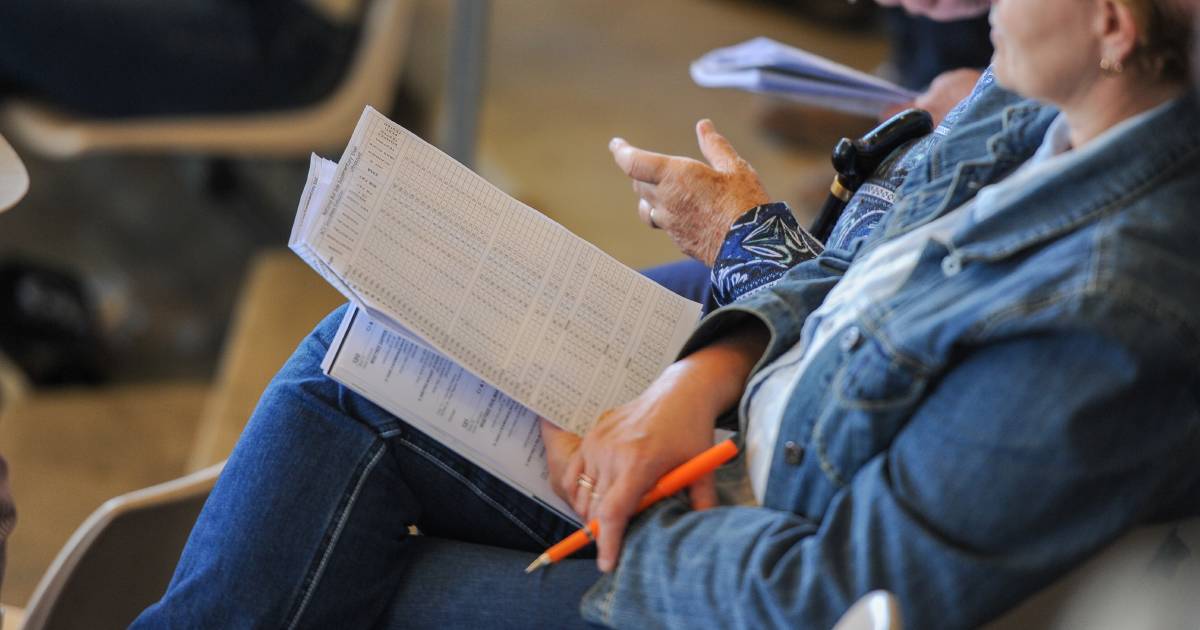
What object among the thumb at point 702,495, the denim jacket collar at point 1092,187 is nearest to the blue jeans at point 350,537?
the thumb at point 702,495

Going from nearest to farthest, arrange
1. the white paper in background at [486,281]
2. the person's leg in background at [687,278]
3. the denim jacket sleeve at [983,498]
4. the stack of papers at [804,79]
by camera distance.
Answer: the denim jacket sleeve at [983,498], the white paper in background at [486,281], the person's leg in background at [687,278], the stack of papers at [804,79]

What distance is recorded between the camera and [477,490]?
1187 mm

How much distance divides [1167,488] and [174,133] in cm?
190

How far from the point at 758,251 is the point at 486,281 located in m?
0.30

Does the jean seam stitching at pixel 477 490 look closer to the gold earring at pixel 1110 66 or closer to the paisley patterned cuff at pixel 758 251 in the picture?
the paisley patterned cuff at pixel 758 251

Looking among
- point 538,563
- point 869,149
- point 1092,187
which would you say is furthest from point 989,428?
point 869,149

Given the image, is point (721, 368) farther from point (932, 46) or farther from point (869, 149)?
point (932, 46)

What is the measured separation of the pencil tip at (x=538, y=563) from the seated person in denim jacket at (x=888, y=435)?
0.4 inches

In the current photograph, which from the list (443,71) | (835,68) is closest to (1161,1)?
(835,68)

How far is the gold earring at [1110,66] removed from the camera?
914mm

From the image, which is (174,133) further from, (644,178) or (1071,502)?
(1071,502)

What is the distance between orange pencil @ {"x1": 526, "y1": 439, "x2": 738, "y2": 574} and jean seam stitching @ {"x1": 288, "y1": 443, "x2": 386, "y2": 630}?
7.0 inches

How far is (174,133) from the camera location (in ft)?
7.57

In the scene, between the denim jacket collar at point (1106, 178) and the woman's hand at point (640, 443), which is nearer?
the denim jacket collar at point (1106, 178)
